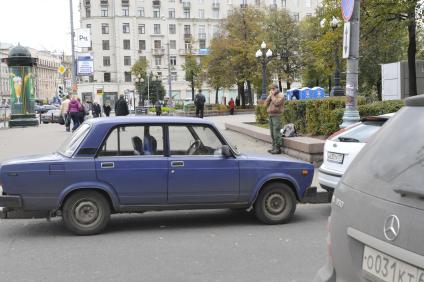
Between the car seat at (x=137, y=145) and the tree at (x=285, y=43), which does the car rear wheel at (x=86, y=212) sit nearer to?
the car seat at (x=137, y=145)

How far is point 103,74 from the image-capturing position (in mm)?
99625

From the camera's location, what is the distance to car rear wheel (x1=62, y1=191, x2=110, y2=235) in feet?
22.0

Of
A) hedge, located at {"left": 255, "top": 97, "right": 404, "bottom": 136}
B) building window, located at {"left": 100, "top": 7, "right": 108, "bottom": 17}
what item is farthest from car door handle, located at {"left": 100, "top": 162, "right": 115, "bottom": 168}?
building window, located at {"left": 100, "top": 7, "right": 108, "bottom": 17}

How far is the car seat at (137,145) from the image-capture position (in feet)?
22.8

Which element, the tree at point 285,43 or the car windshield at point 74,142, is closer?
the car windshield at point 74,142

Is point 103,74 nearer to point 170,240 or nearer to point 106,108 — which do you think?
point 106,108

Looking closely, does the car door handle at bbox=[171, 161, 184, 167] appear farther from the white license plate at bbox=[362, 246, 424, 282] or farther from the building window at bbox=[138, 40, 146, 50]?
the building window at bbox=[138, 40, 146, 50]

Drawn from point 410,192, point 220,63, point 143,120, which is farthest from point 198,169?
point 220,63

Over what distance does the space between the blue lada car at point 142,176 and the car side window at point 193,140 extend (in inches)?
0.5

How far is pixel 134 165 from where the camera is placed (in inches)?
268

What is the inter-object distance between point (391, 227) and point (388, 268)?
18 centimetres

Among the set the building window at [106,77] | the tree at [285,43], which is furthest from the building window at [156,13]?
the tree at [285,43]

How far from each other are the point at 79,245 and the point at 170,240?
1087 mm

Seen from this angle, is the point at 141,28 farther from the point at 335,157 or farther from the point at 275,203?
the point at 275,203
